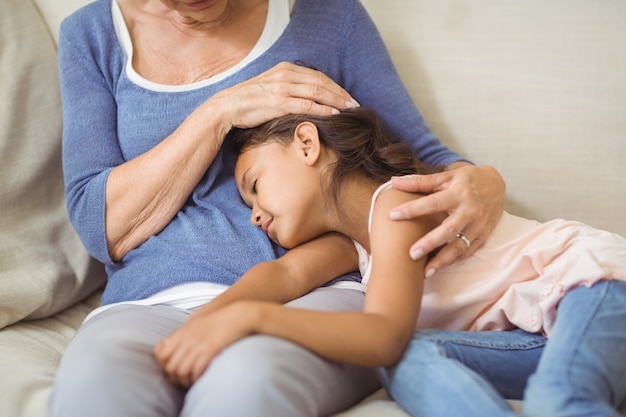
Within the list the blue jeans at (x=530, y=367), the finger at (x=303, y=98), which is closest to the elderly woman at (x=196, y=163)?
the finger at (x=303, y=98)

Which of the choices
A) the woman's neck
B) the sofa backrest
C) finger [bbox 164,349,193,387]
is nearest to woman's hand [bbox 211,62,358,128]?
the woman's neck

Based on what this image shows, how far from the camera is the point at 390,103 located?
1.58 meters

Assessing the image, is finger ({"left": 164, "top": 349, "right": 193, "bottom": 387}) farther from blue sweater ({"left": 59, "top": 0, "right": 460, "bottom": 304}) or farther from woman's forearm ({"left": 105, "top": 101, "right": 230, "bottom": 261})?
woman's forearm ({"left": 105, "top": 101, "right": 230, "bottom": 261})

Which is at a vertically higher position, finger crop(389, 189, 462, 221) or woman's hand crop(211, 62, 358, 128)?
woman's hand crop(211, 62, 358, 128)

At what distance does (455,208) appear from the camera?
1.27 m

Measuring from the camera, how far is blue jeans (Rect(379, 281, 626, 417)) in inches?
39.1

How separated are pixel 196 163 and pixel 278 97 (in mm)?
202

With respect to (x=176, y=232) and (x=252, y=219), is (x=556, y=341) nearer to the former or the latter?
(x=252, y=219)

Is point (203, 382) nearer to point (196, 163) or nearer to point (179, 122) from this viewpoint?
point (196, 163)

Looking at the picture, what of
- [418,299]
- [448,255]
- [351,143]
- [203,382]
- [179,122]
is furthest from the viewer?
[179,122]

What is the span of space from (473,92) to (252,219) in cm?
65

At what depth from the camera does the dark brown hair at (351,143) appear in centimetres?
137

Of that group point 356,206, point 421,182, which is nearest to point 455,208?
point 421,182

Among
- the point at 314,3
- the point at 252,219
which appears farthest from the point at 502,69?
the point at 252,219
